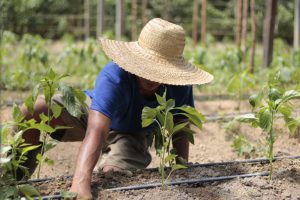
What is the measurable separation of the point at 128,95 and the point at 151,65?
24cm

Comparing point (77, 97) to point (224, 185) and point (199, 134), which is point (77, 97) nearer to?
point (224, 185)

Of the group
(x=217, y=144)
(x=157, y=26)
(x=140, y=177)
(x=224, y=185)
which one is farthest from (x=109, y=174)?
(x=217, y=144)

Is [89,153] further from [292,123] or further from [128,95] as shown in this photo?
[292,123]

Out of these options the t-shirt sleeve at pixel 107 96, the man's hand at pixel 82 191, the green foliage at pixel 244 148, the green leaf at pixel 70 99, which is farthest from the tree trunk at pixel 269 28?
the man's hand at pixel 82 191

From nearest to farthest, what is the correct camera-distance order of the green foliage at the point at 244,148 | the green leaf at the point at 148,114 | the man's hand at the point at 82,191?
the man's hand at the point at 82,191, the green leaf at the point at 148,114, the green foliage at the point at 244,148

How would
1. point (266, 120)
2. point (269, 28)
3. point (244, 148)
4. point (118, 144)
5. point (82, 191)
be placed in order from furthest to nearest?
point (269, 28)
point (244, 148)
point (118, 144)
point (266, 120)
point (82, 191)

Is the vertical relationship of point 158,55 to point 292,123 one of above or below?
above

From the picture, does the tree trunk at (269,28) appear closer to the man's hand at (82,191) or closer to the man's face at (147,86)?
the man's face at (147,86)

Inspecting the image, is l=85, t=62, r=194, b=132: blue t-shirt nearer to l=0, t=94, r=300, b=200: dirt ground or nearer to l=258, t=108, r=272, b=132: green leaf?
l=0, t=94, r=300, b=200: dirt ground

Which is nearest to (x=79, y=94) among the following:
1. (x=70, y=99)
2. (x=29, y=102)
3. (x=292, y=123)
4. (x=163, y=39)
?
(x=70, y=99)

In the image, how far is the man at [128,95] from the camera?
2273mm

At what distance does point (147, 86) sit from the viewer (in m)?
2.62

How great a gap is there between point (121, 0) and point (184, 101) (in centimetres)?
375

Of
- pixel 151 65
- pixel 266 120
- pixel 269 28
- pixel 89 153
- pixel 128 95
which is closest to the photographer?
pixel 89 153
